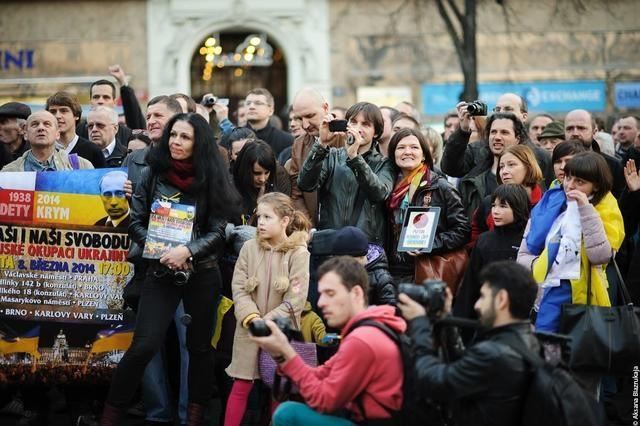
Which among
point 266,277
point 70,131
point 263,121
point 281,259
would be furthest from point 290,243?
point 263,121

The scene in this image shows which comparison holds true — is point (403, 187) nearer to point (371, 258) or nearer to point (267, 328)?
point (371, 258)

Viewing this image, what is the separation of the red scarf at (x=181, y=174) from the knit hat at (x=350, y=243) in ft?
3.39

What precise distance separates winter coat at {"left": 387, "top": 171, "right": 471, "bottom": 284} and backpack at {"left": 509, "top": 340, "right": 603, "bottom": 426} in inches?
101

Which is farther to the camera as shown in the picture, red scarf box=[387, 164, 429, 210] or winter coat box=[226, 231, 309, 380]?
red scarf box=[387, 164, 429, 210]

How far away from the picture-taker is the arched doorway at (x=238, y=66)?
86.7 ft

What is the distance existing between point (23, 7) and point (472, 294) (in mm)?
20325

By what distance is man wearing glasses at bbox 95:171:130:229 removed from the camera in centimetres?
793

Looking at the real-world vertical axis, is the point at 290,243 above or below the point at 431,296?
above

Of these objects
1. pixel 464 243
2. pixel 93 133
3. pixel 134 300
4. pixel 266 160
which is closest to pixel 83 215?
pixel 134 300

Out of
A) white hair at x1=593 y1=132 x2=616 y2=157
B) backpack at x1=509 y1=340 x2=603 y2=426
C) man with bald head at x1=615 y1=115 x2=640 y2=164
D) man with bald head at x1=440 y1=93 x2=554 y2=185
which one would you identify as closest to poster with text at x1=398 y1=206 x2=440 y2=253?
man with bald head at x1=440 y1=93 x2=554 y2=185

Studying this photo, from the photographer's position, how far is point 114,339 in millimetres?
8016

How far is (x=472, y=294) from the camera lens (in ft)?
24.6

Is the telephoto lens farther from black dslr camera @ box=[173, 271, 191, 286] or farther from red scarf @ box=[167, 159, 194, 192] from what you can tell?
red scarf @ box=[167, 159, 194, 192]

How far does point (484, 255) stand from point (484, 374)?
7.94 ft
